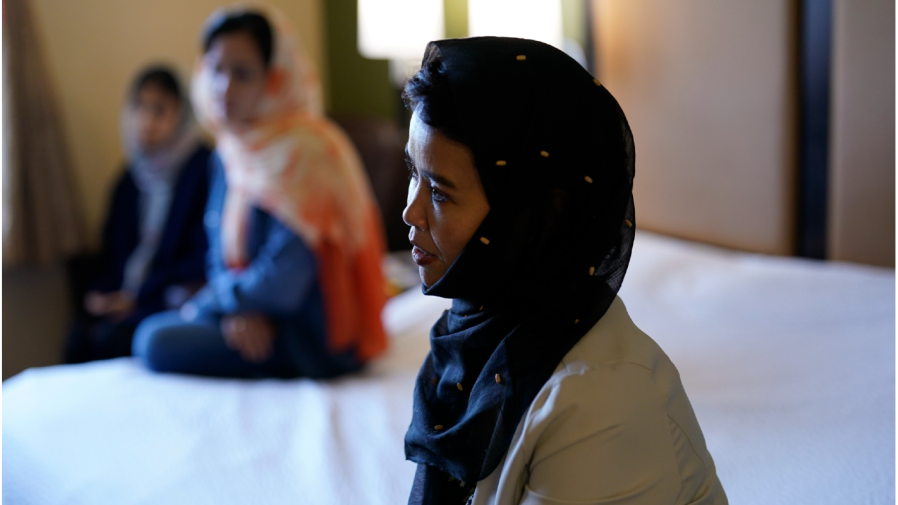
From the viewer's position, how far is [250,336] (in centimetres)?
168

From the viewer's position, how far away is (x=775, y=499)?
1021mm

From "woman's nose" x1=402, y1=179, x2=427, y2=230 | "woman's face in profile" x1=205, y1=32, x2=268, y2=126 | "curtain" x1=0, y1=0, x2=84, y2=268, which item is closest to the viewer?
"woman's nose" x1=402, y1=179, x2=427, y2=230

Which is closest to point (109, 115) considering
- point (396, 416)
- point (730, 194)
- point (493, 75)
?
point (396, 416)

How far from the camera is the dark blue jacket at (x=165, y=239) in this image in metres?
2.42

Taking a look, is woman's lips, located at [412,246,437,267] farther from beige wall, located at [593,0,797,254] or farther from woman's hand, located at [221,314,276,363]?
beige wall, located at [593,0,797,254]

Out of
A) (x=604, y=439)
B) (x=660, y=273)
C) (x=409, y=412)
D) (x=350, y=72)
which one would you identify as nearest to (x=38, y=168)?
(x=350, y=72)

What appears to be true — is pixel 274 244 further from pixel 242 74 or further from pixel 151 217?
pixel 151 217

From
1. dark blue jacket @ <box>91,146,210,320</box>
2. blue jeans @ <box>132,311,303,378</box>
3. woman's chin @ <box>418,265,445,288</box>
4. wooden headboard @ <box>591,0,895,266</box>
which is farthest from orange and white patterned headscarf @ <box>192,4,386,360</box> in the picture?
wooden headboard @ <box>591,0,895,266</box>

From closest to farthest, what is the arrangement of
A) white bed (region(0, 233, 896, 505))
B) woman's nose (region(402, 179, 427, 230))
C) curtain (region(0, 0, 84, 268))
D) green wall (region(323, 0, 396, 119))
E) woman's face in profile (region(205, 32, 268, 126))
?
woman's nose (region(402, 179, 427, 230)), white bed (region(0, 233, 896, 505)), woman's face in profile (region(205, 32, 268, 126)), curtain (region(0, 0, 84, 268)), green wall (region(323, 0, 396, 119))

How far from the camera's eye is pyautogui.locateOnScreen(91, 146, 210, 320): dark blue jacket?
2.42m

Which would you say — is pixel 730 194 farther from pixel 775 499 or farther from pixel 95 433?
pixel 95 433

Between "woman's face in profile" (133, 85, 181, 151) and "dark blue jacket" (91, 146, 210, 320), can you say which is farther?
"woman's face in profile" (133, 85, 181, 151)

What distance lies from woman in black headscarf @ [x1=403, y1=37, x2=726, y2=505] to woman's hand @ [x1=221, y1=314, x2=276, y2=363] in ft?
3.29

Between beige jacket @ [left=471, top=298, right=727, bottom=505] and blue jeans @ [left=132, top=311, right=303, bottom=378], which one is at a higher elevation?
beige jacket @ [left=471, top=298, right=727, bottom=505]
